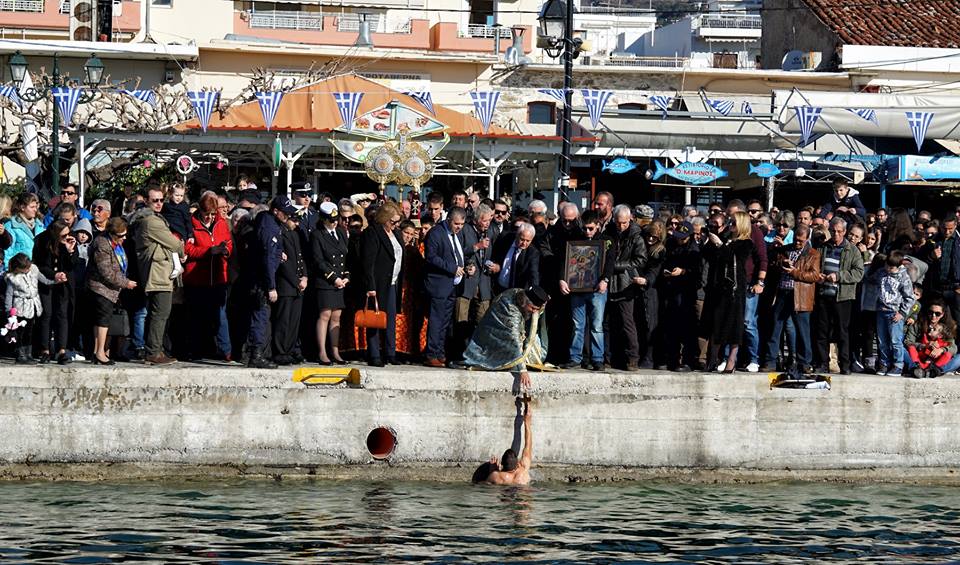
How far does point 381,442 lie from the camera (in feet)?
46.3

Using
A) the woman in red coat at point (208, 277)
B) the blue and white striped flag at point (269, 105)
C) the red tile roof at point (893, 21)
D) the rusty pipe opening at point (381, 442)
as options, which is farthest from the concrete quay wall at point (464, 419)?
the red tile roof at point (893, 21)

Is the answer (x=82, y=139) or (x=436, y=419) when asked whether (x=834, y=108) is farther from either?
(x=436, y=419)

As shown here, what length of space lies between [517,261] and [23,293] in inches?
191

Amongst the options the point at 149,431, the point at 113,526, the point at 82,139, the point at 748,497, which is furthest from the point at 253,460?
the point at 82,139

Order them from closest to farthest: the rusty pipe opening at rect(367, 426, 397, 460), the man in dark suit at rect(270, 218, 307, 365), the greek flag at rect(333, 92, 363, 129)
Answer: the rusty pipe opening at rect(367, 426, 397, 460) → the man in dark suit at rect(270, 218, 307, 365) → the greek flag at rect(333, 92, 363, 129)

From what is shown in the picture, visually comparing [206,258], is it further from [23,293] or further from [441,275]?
[441,275]

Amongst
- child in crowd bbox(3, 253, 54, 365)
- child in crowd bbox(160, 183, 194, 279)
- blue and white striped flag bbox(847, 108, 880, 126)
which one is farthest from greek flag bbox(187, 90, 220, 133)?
blue and white striped flag bbox(847, 108, 880, 126)

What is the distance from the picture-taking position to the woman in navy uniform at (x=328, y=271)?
47.7 ft

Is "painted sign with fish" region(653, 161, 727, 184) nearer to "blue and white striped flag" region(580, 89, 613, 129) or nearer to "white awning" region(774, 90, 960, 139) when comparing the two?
"blue and white striped flag" region(580, 89, 613, 129)

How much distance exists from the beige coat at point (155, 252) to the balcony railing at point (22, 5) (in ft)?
102

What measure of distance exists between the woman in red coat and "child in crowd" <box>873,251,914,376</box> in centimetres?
669

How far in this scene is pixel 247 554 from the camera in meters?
11.3

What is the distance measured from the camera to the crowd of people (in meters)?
14.2

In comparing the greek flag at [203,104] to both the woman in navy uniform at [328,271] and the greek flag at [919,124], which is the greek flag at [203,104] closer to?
the woman in navy uniform at [328,271]
